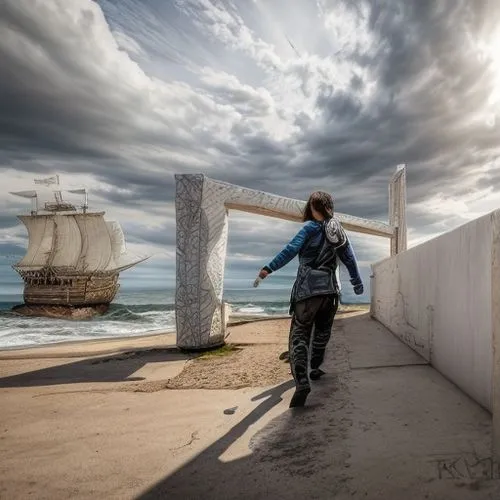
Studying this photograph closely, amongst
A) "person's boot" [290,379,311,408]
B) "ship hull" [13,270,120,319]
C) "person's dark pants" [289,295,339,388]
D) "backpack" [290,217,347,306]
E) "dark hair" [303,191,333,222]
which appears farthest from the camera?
"ship hull" [13,270,120,319]

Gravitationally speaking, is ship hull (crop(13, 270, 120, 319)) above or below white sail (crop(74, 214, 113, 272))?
below

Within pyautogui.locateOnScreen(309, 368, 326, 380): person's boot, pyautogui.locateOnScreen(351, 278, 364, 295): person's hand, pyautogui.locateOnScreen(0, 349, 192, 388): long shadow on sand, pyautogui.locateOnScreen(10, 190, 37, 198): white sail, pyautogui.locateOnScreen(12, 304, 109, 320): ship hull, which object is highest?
pyautogui.locateOnScreen(10, 190, 37, 198): white sail

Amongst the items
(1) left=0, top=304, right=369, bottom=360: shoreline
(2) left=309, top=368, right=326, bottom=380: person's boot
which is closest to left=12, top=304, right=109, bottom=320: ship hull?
(1) left=0, top=304, right=369, bottom=360: shoreline

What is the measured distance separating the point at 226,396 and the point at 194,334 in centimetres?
329

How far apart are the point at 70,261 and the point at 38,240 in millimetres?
8096

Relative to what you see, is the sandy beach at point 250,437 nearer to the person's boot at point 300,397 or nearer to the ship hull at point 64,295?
the person's boot at point 300,397

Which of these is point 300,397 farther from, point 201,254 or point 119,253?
point 119,253

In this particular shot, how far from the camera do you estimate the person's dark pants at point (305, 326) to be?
2912 millimetres

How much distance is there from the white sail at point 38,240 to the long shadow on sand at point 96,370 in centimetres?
4778

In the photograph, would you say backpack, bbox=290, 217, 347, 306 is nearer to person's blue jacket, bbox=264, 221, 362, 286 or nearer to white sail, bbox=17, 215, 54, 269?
person's blue jacket, bbox=264, 221, 362, 286

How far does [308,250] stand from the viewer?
3.16 m

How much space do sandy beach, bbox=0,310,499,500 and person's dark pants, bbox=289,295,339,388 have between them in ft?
0.94

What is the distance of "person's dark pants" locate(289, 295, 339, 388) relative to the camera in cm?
291

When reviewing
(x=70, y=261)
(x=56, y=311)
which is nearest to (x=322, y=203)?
(x=56, y=311)
